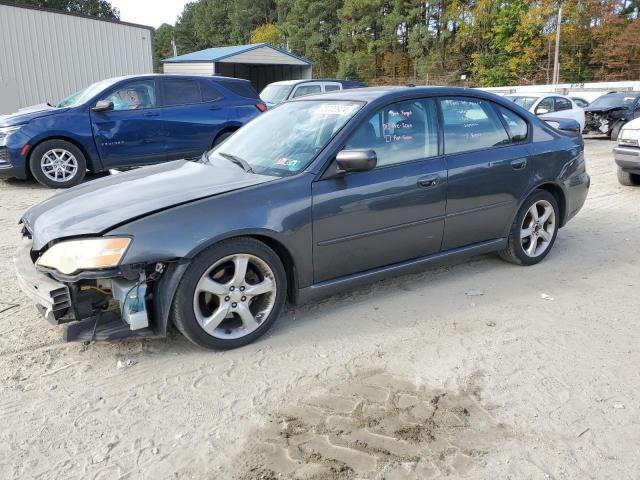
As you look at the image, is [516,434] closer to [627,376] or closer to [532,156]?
[627,376]

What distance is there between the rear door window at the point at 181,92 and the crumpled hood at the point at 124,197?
212 inches

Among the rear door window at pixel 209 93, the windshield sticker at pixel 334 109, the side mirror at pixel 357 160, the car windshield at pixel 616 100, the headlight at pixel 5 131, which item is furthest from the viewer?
the car windshield at pixel 616 100

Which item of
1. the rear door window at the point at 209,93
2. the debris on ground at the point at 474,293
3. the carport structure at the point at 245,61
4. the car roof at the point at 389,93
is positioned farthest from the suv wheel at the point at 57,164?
the carport structure at the point at 245,61

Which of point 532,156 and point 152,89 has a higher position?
point 152,89

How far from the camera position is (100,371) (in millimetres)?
3203

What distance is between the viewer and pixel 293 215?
3504mm

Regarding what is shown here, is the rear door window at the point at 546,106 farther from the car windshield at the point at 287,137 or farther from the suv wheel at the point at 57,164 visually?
the car windshield at the point at 287,137

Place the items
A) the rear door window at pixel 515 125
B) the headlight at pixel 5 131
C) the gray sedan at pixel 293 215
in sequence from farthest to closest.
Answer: the headlight at pixel 5 131 → the rear door window at pixel 515 125 → the gray sedan at pixel 293 215

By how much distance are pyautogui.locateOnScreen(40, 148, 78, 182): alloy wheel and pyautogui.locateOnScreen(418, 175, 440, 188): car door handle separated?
635 centimetres

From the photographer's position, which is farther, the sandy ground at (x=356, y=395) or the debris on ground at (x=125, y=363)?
the debris on ground at (x=125, y=363)

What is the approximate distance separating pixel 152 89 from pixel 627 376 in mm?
7998

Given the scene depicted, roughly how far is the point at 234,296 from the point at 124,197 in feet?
3.09

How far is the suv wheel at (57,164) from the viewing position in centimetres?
825

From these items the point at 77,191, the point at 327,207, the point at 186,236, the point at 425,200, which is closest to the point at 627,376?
the point at 425,200
